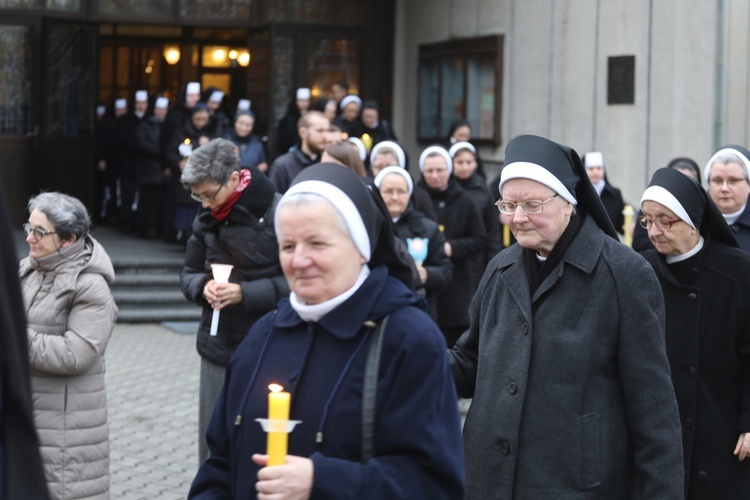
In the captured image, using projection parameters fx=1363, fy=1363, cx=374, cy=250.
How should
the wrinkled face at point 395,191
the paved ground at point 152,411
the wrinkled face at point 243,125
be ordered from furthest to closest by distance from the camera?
the wrinkled face at point 243,125
the wrinkled face at point 395,191
the paved ground at point 152,411

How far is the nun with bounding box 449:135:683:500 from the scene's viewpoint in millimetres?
4227

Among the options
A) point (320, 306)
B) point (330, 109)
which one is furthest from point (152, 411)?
point (320, 306)

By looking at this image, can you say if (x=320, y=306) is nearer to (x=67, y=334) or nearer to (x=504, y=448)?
(x=504, y=448)

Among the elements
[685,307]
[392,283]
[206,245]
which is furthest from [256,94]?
[392,283]

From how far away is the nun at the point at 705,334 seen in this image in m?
5.34

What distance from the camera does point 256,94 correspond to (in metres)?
18.5

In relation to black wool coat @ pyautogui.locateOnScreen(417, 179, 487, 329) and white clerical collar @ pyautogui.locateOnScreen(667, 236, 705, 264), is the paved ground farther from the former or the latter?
white clerical collar @ pyautogui.locateOnScreen(667, 236, 705, 264)

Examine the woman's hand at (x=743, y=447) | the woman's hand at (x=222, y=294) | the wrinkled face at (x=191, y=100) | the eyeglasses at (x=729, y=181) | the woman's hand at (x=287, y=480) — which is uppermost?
the wrinkled face at (x=191, y=100)

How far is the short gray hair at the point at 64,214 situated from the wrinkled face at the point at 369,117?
9.97m

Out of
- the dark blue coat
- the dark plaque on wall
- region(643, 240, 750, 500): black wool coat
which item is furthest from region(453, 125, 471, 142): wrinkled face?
the dark blue coat

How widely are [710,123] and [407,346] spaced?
1097 centimetres

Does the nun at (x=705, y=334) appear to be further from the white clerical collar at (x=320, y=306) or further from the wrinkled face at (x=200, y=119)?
the wrinkled face at (x=200, y=119)

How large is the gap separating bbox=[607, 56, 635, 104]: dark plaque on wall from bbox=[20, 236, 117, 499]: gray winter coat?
943 centimetres

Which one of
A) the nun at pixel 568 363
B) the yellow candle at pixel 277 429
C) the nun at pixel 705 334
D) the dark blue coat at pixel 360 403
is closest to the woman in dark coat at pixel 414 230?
the nun at pixel 705 334
